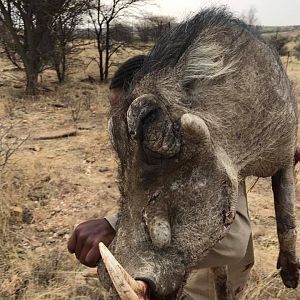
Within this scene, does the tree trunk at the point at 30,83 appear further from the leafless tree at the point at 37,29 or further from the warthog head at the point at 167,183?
the warthog head at the point at 167,183

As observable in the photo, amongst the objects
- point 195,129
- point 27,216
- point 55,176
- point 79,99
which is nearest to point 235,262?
point 195,129

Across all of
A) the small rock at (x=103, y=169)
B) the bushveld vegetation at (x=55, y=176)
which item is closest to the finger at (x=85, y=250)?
the bushveld vegetation at (x=55, y=176)

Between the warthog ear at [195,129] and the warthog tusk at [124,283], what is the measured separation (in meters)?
0.36

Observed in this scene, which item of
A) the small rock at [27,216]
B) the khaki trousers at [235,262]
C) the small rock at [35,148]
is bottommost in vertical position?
the small rock at [27,216]

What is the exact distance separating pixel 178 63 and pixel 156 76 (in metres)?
0.09

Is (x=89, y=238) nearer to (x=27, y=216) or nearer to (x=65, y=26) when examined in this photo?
(x=27, y=216)

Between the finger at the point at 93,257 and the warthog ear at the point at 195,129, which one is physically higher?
the warthog ear at the point at 195,129

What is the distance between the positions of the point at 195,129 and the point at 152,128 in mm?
105

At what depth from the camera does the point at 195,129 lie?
1269 millimetres

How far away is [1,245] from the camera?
3740 mm

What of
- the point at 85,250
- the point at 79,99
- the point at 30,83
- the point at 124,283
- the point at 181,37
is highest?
the point at 181,37

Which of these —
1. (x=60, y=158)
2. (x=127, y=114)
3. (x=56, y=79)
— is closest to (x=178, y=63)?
(x=127, y=114)

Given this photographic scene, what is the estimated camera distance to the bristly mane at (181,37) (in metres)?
1.47

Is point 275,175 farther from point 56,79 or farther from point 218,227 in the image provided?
point 56,79
